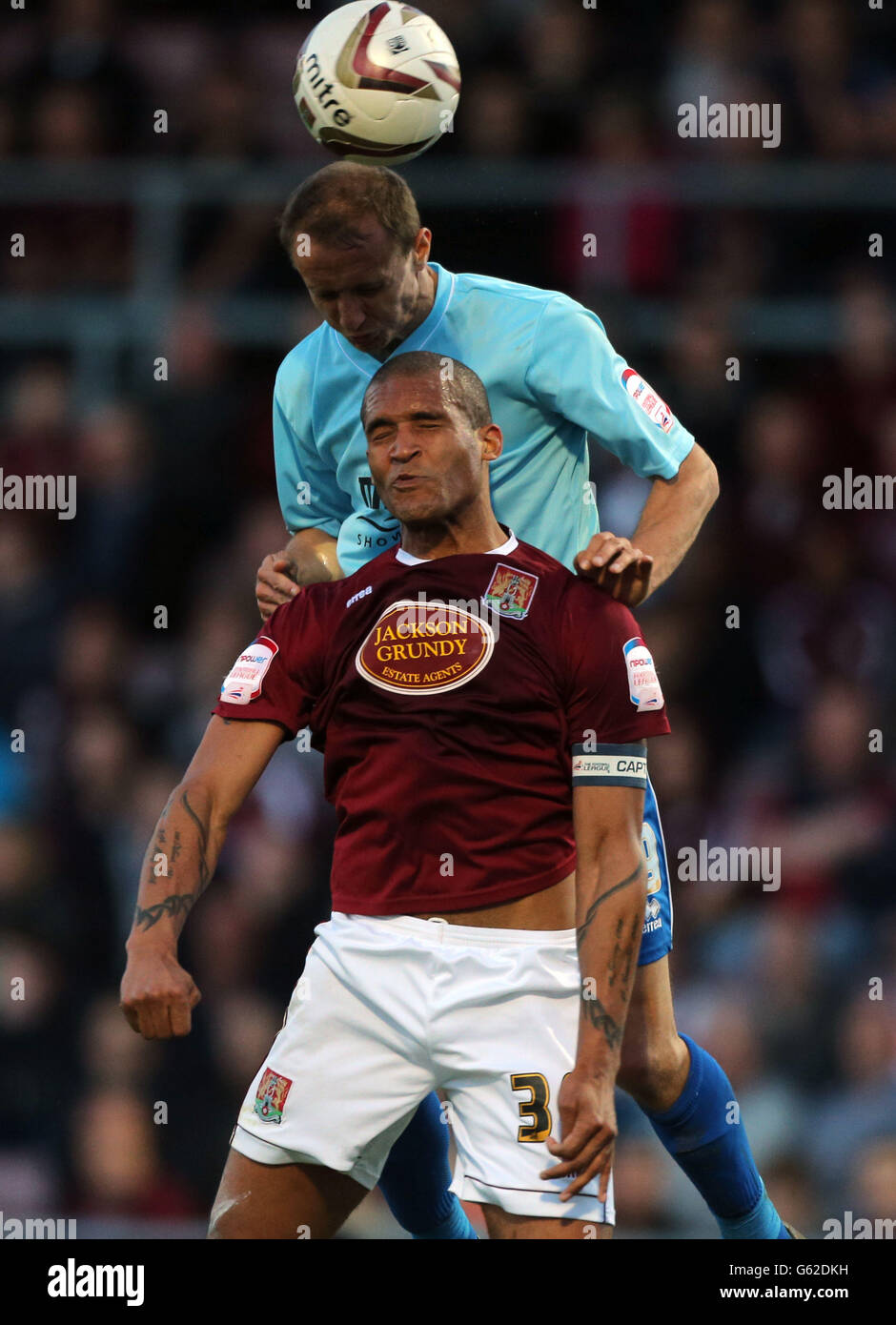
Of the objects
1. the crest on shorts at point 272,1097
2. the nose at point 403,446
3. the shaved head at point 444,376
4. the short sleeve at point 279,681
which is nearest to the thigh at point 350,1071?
the crest on shorts at point 272,1097

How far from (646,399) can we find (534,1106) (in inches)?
57.8

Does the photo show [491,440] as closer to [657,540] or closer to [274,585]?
[657,540]

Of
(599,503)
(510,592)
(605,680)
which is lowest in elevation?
(605,680)

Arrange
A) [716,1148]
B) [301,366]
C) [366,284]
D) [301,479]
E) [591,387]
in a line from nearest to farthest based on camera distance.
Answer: [366,284], [591,387], [716,1148], [301,366], [301,479]

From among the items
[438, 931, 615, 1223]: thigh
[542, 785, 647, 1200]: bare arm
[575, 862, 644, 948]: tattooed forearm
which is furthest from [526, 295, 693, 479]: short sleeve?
[438, 931, 615, 1223]: thigh

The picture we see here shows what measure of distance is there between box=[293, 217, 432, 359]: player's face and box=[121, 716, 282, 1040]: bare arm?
0.83m

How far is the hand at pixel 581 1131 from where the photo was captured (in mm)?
3070

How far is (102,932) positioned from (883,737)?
2.69 m

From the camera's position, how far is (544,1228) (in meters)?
3.10

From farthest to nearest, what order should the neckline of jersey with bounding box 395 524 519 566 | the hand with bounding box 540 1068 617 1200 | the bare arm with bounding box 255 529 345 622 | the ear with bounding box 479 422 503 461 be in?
the bare arm with bounding box 255 529 345 622, the ear with bounding box 479 422 503 461, the neckline of jersey with bounding box 395 524 519 566, the hand with bounding box 540 1068 617 1200

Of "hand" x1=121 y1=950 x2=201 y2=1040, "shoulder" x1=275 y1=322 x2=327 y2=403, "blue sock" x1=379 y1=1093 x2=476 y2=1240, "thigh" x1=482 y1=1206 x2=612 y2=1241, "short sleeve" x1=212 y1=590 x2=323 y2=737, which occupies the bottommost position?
"blue sock" x1=379 y1=1093 x2=476 y2=1240

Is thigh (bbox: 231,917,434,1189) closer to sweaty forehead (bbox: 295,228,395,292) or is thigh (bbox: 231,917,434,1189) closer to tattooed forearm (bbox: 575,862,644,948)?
tattooed forearm (bbox: 575,862,644,948)

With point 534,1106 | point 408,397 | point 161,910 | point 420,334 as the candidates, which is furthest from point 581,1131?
point 420,334

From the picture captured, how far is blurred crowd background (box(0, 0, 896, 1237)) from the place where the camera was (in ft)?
19.6
